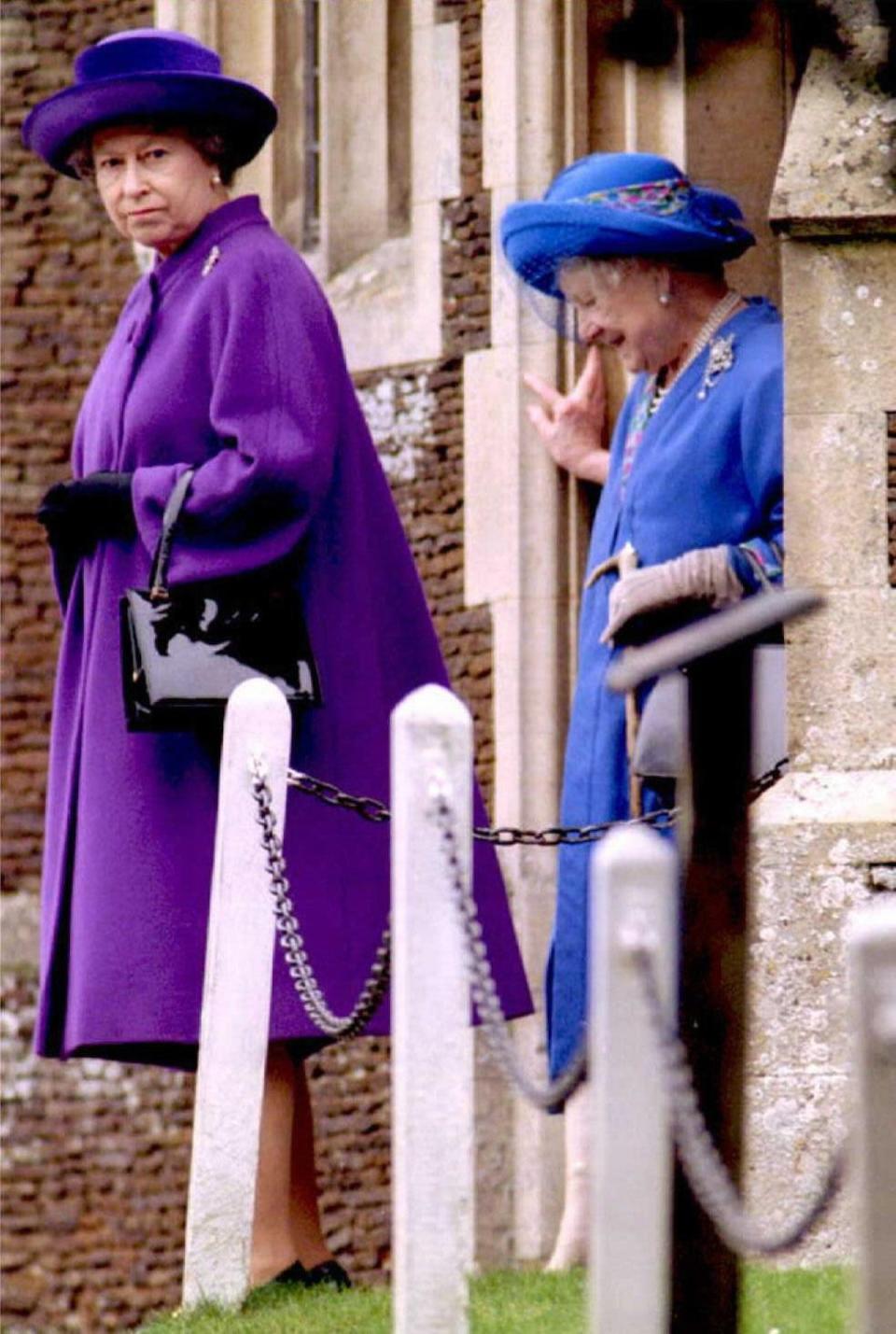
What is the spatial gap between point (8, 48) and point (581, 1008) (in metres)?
5.86

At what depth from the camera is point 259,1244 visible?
794cm

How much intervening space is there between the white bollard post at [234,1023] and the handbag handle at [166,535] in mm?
493

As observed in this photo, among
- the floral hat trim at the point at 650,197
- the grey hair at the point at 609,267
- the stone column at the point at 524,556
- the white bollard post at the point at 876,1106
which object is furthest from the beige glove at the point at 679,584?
the white bollard post at the point at 876,1106

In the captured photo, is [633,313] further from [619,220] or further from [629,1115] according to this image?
[629,1115]

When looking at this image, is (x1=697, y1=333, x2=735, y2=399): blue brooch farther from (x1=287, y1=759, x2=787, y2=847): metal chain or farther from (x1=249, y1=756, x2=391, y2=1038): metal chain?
(x1=249, y1=756, x2=391, y2=1038): metal chain

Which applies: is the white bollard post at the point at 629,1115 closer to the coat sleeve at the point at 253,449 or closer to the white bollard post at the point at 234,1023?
the white bollard post at the point at 234,1023

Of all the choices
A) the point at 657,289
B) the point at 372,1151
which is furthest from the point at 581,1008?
the point at 372,1151

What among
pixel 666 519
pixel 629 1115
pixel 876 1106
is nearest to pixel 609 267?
pixel 666 519

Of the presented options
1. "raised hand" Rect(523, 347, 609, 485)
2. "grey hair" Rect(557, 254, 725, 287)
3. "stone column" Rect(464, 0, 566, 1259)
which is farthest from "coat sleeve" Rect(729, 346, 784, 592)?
"stone column" Rect(464, 0, 566, 1259)

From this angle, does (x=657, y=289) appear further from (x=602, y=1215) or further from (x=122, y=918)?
(x=602, y=1215)

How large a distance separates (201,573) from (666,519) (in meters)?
0.96

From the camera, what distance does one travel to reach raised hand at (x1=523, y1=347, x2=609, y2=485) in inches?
420

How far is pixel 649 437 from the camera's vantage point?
8.74m

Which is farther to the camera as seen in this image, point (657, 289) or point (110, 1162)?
point (110, 1162)
